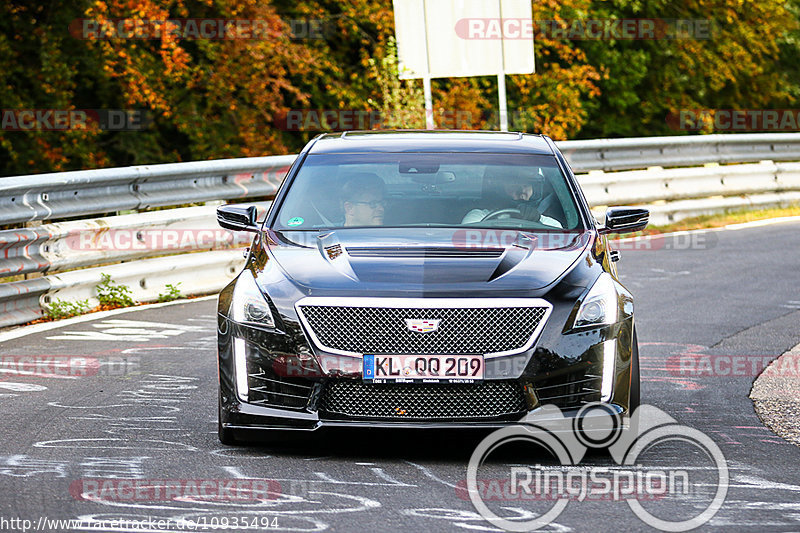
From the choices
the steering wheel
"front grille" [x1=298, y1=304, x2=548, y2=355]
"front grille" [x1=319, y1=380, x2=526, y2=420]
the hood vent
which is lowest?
"front grille" [x1=319, y1=380, x2=526, y2=420]

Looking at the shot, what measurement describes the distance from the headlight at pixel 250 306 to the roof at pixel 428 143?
1.61m

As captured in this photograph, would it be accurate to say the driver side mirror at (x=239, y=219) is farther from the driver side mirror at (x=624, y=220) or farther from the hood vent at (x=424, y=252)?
the driver side mirror at (x=624, y=220)

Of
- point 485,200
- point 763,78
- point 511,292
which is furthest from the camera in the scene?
point 763,78

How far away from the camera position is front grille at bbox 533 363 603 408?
654 centimetres

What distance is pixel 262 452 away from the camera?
6812mm

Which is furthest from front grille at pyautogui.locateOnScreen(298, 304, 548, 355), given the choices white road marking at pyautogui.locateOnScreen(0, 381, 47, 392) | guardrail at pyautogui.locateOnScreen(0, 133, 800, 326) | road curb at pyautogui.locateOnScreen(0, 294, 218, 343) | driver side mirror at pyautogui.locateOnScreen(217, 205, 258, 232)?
guardrail at pyautogui.locateOnScreen(0, 133, 800, 326)

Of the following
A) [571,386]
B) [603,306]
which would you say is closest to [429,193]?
[603,306]

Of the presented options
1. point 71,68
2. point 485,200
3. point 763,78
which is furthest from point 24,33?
point 763,78

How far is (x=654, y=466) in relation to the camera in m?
6.55

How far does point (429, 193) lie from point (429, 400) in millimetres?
1689

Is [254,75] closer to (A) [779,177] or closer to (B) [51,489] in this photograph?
(A) [779,177]

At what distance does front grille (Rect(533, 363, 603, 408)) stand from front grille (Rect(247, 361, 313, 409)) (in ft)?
3.45

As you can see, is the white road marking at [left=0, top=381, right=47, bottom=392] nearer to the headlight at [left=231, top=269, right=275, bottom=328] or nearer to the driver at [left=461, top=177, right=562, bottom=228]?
the headlight at [left=231, top=269, right=275, bottom=328]

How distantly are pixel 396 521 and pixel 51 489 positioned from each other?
4.82ft
